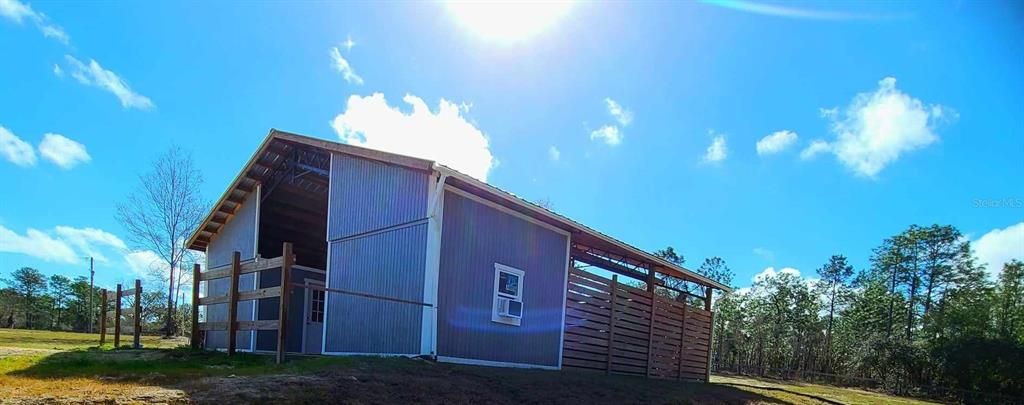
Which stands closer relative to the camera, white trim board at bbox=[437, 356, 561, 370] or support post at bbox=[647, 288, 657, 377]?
white trim board at bbox=[437, 356, 561, 370]

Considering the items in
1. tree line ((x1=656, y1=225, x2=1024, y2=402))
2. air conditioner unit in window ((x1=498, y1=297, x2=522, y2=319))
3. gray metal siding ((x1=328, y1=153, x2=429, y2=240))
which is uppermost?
gray metal siding ((x1=328, y1=153, x2=429, y2=240))

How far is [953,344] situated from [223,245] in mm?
27544

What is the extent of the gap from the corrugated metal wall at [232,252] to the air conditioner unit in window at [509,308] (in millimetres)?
6612

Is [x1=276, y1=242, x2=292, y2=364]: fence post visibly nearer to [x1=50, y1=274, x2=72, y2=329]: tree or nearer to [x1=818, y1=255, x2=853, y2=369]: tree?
[x1=818, y1=255, x2=853, y2=369]: tree

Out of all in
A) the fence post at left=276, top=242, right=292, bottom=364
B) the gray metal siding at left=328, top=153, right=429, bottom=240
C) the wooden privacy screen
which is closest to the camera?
the fence post at left=276, top=242, right=292, bottom=364

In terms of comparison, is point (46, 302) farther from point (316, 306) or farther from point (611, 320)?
point (611, 320)

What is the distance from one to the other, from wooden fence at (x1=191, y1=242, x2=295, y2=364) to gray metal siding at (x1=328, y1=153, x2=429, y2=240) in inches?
91.2

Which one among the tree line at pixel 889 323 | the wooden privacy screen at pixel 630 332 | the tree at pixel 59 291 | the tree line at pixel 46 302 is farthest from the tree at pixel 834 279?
the tree at pixel 59 291

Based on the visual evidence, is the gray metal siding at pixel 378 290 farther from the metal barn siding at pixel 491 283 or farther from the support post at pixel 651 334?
the support post at pixel 651 334

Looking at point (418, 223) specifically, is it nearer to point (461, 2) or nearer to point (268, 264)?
point (268, 264)

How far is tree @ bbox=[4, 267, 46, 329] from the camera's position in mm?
54500

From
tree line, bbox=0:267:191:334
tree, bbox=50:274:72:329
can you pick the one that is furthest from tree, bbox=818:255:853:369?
tree, bbox=50:274:72:329

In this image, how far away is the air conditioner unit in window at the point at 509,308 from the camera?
36.7ft

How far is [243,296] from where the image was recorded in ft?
28.7
